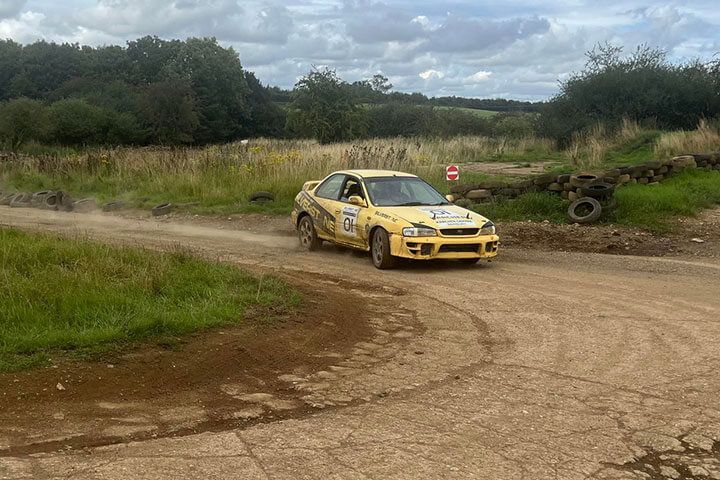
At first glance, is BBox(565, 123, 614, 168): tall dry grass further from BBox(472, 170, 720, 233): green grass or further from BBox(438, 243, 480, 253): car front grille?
BBox(438, 243, 480, 253): car front grille

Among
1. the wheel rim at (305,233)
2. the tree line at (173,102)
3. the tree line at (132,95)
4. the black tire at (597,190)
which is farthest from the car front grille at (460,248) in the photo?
the tree line at (132,95)

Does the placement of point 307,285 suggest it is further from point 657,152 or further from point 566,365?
point 657,152

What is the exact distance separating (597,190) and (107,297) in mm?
→ 12267

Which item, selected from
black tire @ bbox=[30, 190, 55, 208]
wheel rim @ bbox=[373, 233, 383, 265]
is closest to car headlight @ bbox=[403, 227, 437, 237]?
wheel rim @ bbox=[373, 233, 383, 265]

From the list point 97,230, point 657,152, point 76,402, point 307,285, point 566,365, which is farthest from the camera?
point 657,152

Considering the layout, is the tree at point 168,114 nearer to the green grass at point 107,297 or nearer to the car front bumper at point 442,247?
the car front bumper at point 442,247

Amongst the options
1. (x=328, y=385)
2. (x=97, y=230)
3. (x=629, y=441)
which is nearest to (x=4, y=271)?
(x=328, y=385)

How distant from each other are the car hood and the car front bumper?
0.22m

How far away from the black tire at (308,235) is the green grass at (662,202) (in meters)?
6.72

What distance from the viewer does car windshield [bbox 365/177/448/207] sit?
13.2 m

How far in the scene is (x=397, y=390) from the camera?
20.1 feet

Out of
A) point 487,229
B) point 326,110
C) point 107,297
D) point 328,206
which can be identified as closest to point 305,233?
point 328,206

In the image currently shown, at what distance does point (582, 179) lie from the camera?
696 inches

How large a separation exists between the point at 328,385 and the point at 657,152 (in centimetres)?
2212
